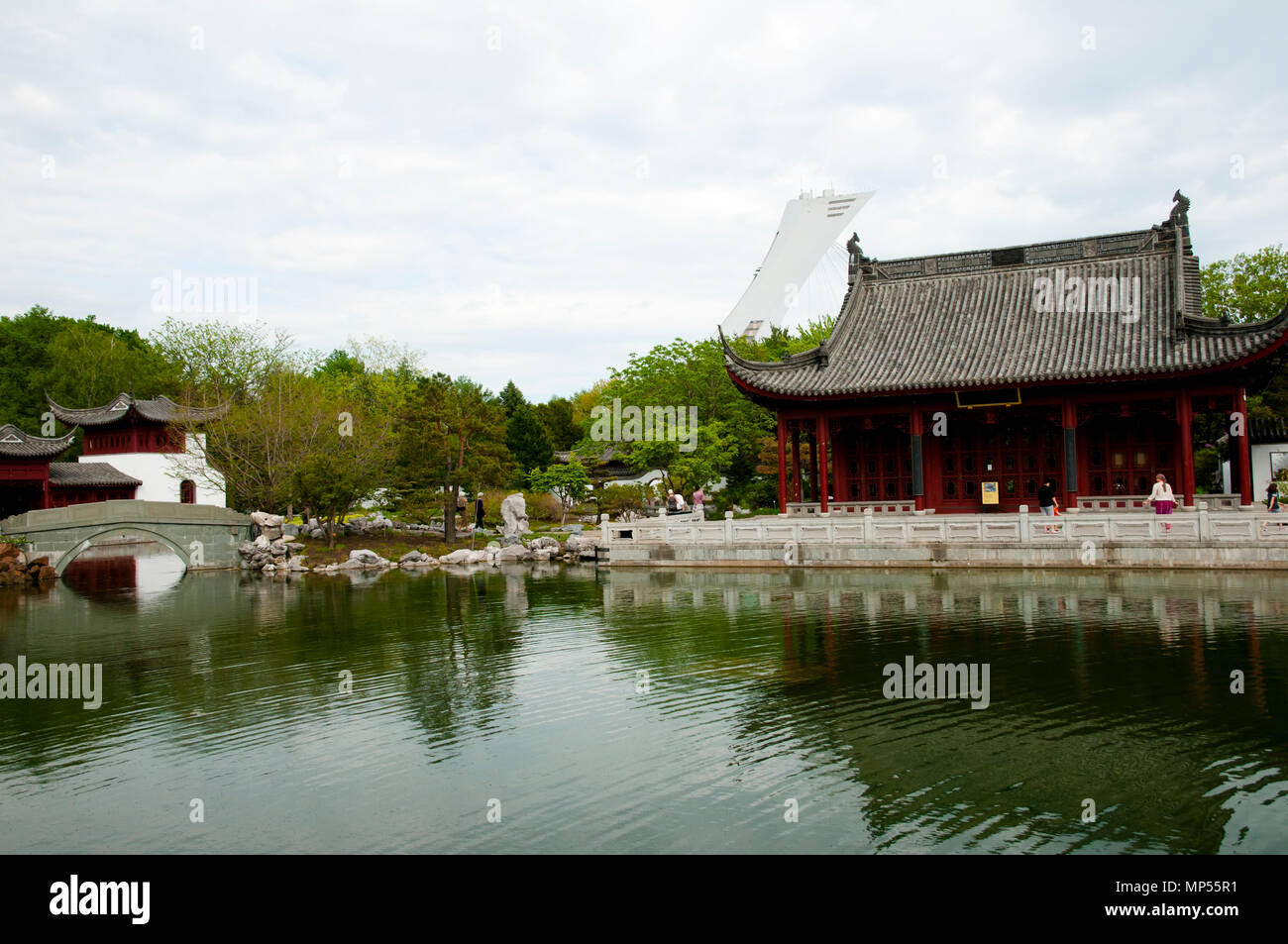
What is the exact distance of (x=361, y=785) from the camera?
Answer: 7.55 metres

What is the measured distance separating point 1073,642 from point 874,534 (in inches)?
390

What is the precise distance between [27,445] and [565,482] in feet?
70.5

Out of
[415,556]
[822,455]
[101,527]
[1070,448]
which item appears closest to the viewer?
[1070,448]

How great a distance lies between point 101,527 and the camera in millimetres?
28016

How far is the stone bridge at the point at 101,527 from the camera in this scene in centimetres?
2786

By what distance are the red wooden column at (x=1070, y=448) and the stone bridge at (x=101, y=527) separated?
25531 millimetres

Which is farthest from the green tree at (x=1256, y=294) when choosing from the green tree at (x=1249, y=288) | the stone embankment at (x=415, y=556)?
the stone embankment at (x=415, y=556)

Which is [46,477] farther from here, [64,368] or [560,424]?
[560,424]

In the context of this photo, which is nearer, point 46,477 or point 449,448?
point 449,448

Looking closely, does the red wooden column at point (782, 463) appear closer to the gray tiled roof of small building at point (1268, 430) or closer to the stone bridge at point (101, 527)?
the gray tiled roof of small building at point (1268, 430)

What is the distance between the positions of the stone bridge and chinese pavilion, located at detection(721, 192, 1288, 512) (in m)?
18.0

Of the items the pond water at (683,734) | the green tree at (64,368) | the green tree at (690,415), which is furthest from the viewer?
the green tree at (64,368)

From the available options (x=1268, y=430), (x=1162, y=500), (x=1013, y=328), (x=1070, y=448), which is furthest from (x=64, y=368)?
(x=1268, y=430)
